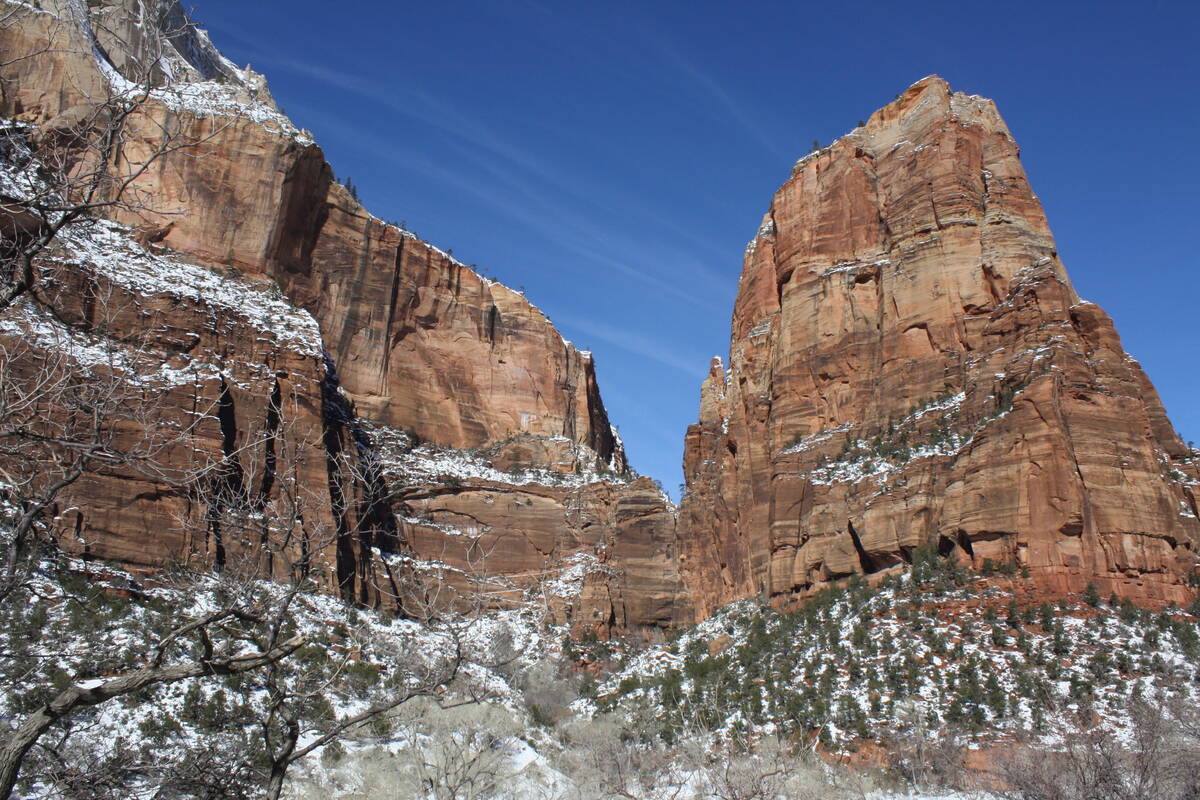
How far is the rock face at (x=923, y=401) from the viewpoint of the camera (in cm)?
4628

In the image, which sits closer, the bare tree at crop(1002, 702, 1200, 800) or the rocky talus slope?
the bare tree at crop(1002, 702, 1200, 800)

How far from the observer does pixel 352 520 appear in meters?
67.1

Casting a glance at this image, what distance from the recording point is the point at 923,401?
193ft

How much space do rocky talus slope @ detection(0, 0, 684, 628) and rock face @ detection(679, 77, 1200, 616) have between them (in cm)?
1149

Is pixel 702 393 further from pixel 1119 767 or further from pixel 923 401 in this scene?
pixel 1119 767

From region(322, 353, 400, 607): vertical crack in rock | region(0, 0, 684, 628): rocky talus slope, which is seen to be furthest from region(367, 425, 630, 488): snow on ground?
region(322, 353, 400, 607): vertical crack in rock

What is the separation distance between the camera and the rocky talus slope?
61594mm

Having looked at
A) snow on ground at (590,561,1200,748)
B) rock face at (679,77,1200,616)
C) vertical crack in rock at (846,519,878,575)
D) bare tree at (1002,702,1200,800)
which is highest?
rock face at (679,77,1200,616)

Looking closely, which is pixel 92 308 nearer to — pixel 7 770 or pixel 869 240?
pixel 869 240

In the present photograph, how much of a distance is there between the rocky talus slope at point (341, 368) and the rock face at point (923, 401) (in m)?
11.5

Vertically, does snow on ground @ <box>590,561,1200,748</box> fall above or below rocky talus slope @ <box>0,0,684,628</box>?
below

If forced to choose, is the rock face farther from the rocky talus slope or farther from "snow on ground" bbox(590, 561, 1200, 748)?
the rocky talus slope

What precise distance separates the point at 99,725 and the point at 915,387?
46555 mm

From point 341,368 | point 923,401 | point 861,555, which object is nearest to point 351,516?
point 341,368
